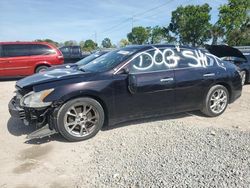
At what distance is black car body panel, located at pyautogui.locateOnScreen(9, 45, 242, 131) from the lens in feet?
14.5

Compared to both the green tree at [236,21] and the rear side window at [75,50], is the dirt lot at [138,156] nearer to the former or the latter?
the rear side window at [75,50]

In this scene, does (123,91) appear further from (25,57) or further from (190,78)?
(25,57)

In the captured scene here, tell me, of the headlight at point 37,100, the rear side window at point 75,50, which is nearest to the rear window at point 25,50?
the rear side window at point 75,50

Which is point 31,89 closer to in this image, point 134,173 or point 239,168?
point 134,173

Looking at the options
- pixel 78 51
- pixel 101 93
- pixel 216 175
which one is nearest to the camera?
pixel 216 175

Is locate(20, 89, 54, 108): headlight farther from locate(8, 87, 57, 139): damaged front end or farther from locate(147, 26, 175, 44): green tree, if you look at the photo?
locate(147, 26, 175, 44): green tree

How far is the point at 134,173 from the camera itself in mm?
3416

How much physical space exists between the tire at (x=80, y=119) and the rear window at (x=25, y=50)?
807 cm

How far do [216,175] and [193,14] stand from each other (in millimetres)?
57494

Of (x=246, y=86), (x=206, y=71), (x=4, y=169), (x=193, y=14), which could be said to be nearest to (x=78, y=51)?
(x=246, y=86)

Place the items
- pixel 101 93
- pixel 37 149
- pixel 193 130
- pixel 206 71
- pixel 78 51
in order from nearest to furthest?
pixel 37 149 < pixel 101 93 < pixel 193 130 < pixel 206 71 < pixel 78 51

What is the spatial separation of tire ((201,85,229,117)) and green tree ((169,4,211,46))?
169 feet

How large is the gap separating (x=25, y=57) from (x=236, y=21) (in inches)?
1491

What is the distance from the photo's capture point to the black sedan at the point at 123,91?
430 centimetres
